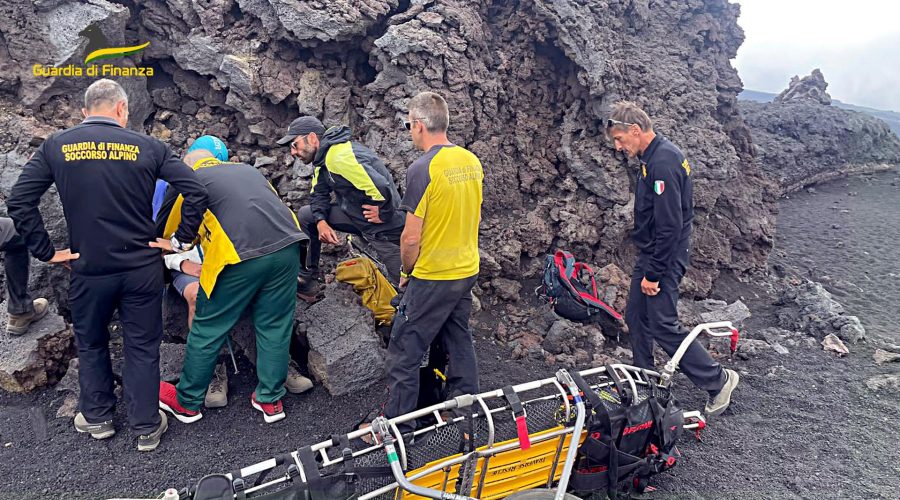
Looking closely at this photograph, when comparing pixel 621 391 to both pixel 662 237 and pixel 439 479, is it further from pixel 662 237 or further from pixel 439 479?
pixel 662 237

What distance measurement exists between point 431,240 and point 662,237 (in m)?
1.93

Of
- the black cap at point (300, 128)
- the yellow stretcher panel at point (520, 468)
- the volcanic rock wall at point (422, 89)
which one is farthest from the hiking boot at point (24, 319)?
the yellow stretcher panel at point (520, 468)

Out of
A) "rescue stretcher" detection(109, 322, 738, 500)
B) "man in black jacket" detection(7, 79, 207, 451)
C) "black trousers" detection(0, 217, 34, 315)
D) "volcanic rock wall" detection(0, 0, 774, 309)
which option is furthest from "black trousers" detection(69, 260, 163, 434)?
"volcanic rock wall" detection(0, 0, 774, 309)

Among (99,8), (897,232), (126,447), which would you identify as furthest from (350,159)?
(897,232)

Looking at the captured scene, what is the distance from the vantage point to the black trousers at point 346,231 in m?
5.18

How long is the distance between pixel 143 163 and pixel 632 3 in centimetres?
689

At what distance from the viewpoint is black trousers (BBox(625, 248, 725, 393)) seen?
15.3ft

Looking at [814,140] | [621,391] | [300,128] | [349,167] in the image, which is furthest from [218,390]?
[814,140]

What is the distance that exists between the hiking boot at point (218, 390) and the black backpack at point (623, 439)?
2.81 metres

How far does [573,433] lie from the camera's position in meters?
3.12

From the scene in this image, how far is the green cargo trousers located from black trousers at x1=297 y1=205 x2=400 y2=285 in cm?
96

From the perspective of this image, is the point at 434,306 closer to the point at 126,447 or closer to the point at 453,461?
the point at 453,461

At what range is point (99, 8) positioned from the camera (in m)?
6.00

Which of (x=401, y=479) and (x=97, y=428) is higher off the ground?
(x=401, y=479)
